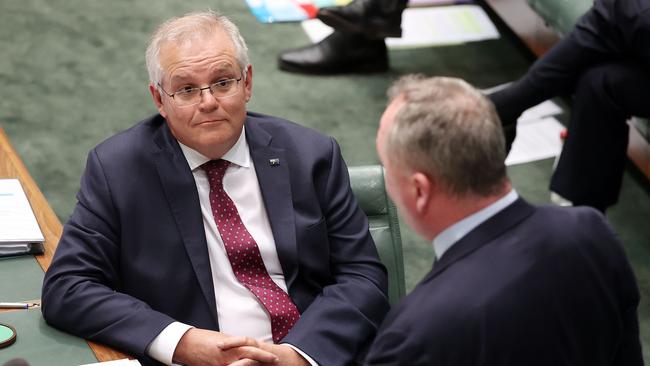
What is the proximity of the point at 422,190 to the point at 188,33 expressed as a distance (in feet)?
3.14

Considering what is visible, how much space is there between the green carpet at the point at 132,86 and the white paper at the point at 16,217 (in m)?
1.29

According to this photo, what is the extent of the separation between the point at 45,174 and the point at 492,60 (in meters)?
2.03

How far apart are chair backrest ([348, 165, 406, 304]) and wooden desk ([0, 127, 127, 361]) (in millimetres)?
720

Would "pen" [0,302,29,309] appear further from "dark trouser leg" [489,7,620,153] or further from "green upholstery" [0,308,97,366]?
"dark trouser leg" [489,7,620,153]

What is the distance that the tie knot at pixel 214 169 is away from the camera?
2672 millimetres

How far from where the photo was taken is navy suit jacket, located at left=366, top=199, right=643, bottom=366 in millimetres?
1796

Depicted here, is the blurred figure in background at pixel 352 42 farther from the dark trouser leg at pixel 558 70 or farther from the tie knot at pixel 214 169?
the tie knot at pixel 214 169

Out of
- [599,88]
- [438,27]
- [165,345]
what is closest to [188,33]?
[165,345]

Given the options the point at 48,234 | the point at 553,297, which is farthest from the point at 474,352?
the point at 48,234

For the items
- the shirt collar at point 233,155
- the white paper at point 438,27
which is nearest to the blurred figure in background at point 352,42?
the white paper at point 438,27

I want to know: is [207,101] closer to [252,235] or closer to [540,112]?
[252,235]

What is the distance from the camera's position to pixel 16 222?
269 centimetres

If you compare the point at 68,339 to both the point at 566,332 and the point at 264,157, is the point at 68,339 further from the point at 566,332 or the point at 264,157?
the point at 566,332

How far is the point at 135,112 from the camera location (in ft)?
15.6
